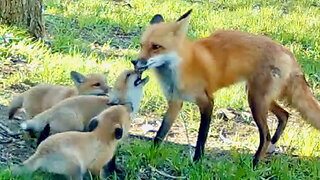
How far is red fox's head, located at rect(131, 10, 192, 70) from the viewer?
5.53m

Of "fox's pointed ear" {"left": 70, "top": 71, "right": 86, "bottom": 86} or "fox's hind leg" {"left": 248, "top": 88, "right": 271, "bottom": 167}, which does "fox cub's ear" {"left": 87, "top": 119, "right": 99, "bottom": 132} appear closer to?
"fox's pointed ear" {"left": 70, "top": 71, "right": 86, "bottom": 86}

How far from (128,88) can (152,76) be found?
117 cm

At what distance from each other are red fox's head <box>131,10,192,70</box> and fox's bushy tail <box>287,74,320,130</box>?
1260mm

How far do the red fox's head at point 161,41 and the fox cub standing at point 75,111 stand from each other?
15.7 inches

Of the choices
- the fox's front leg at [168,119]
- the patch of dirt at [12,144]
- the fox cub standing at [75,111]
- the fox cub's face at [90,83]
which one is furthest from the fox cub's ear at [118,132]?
the fox cub's face at [90,83]

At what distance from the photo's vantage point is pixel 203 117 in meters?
5.93

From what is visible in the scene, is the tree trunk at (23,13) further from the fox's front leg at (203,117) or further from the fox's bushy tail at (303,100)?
the fox's bushy tail at (303,100)

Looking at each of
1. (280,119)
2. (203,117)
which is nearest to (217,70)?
(203,117)

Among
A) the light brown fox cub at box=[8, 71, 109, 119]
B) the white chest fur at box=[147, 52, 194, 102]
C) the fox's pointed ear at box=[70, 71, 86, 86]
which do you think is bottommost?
the light brown fox cub at box=[8, 71, 109, 119]

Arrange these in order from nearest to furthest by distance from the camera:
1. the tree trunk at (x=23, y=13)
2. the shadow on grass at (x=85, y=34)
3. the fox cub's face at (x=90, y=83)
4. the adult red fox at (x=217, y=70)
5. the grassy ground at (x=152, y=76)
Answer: the adult red fox at (x=217, y=70), the grassy ground at (x=152, y=76), the fox cub's face at (x=90, y=83), the tree trunk at (x=23, y=13), the shadow on grass at (x=85, y=34)

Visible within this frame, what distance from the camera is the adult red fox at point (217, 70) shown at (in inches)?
224

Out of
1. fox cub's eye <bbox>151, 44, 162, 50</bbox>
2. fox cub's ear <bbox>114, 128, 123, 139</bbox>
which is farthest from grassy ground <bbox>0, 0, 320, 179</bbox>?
fox cub's eye <bbox>151, 44, 162, 50</bbox>

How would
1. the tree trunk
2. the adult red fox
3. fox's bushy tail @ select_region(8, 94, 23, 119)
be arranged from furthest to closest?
the tree trunk
fox's bushy tail @ select_region(8, 94, 23, 119)
the adult red fox

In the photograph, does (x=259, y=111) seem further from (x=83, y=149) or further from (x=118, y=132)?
(x=83, y=149)
